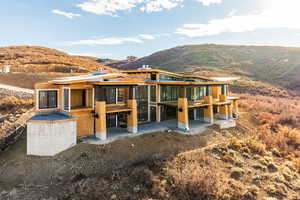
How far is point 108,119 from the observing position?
17656mm

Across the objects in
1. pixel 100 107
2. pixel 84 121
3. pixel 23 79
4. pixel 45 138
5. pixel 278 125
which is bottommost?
pixel 278 125

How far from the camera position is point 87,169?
38.1 feet

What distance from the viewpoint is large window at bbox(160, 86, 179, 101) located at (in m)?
20.3

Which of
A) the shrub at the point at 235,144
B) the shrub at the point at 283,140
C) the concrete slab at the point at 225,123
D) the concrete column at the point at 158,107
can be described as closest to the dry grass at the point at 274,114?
the shrub at the point at 283,140

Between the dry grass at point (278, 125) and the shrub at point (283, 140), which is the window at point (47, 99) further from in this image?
the shrub at point (283, 140)

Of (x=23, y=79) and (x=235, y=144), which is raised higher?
(x=23, y=79)

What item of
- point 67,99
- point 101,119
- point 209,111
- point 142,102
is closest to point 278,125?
point 209,111

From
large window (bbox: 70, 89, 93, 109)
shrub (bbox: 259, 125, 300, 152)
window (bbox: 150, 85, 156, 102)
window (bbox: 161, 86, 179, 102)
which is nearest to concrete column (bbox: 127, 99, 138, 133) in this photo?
large window (bbox: 70, 89, 93, 109)

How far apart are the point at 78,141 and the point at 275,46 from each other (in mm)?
120444

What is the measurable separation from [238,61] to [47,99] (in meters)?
88.2

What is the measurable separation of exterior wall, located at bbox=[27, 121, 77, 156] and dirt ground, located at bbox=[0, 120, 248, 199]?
494mm

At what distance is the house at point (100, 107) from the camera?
12.6 metres

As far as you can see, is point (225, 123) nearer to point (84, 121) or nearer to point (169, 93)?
point (169, 93)

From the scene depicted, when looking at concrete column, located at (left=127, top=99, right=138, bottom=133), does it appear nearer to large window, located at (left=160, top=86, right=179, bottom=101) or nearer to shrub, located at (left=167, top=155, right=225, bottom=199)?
large window, located at (left=160, top=86, right=179, bottom=101)
